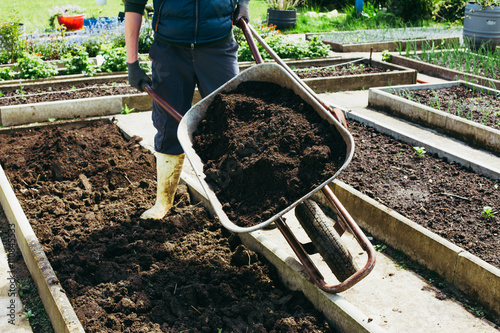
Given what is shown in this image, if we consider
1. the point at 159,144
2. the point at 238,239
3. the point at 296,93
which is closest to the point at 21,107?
the point at 159,144

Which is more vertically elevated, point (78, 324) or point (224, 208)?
point (224, 208)

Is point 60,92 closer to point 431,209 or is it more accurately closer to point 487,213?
point 431,209

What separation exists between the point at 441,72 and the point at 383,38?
3497 millimetres

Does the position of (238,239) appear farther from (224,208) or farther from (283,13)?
(283,13)

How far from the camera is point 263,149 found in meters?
3.13

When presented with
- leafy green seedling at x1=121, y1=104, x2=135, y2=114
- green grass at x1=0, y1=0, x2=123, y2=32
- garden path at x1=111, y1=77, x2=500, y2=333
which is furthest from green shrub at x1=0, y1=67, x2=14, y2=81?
green grass at x1=0, y1=0, x2=123, y2=32

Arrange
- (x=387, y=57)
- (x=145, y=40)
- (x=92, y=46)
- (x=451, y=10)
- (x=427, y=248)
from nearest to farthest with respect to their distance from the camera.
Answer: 1. (x=427, y=248)
2. (x=387, y=57)
3. (x=92, y=46)
4. (x=145, y=40)
5. (x=451, y=10)

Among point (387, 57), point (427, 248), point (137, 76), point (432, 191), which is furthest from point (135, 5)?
point (387, 57)

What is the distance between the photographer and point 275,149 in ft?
10.1

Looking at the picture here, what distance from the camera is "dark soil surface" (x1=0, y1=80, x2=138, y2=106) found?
23.7 feet

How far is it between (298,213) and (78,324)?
1386 mm

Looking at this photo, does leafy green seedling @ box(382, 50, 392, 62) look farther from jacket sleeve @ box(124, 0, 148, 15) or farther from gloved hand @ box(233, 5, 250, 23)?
jacket sleeve @ box(124, 0, 148, 15)

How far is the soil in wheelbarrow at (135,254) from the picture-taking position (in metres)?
3.07

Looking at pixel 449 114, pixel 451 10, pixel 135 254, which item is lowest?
pixel 135 254
